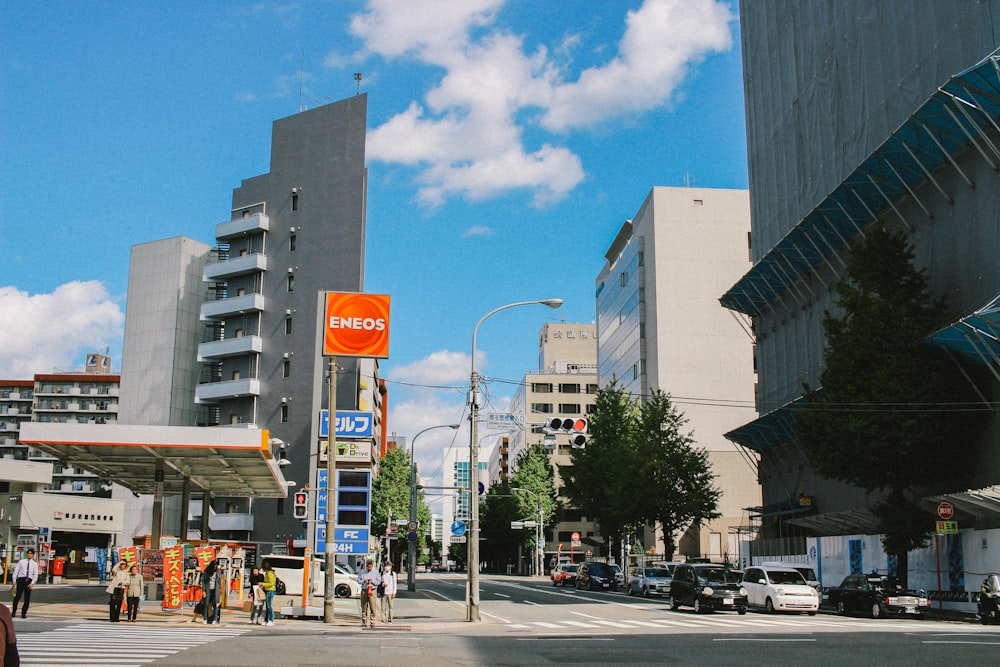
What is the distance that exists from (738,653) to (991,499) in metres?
17.5

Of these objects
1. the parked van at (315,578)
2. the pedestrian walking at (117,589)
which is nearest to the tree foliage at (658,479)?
the parked van at (315,578)

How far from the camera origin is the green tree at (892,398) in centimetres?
3416

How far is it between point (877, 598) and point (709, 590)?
18.6 feet

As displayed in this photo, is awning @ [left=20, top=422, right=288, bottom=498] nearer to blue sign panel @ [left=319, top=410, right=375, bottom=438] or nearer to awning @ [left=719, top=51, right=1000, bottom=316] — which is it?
blue sign panel @ [left=319, top=410, right=375, bottom=438]

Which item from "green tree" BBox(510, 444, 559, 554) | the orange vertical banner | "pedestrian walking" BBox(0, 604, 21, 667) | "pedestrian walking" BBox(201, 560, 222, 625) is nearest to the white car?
"pedestrian walking" BBox(201, 560, 222, 625)

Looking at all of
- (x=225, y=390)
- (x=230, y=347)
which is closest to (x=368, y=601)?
(x=225, y=390)

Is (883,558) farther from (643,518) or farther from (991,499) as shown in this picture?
Answer: (643,518)

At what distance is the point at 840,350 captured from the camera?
36125 millimetres

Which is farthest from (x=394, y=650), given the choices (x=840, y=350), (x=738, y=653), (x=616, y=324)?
(x=616, y=324)

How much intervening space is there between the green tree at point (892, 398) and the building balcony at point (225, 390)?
165ft

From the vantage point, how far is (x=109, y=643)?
17984 millimetres

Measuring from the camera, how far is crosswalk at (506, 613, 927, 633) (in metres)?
24.6

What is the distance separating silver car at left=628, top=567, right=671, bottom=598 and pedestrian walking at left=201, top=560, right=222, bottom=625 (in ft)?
82.7

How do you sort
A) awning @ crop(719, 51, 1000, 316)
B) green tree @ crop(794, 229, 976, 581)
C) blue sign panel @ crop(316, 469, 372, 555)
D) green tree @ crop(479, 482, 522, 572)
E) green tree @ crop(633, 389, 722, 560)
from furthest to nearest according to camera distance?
green tree @ crop(479, 482, 522, 572)
green tree @ crop(633, 389, 722, 560)
green tree @ crop(794, 229, 976, 581)
awning @ crop(719, 51, 1000, 316)
blue sign panel @ crop(316, 469, 372, 555)
